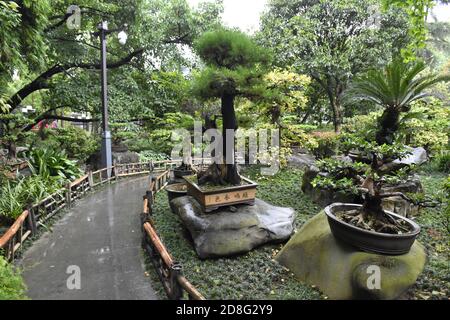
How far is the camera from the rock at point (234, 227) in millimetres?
5500

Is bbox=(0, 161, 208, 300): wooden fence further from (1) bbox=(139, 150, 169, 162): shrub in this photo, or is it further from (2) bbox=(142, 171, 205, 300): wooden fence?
(1) bbox=(139, 150, 169, 162): shrub

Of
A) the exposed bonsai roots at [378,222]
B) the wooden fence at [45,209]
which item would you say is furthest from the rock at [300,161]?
the exposed bonsai roots at [378,222]

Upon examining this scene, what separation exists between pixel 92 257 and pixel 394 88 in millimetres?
7394

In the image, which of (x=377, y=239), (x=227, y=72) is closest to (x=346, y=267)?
(x=377, y=239)

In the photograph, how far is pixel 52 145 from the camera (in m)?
13.3

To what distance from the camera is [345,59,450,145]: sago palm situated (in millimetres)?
7012

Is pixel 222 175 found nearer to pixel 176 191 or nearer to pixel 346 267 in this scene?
pixel 176 191

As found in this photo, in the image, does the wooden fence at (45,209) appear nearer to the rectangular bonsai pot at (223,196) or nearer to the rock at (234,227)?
the rock at (234,227)

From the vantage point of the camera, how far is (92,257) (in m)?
5.54

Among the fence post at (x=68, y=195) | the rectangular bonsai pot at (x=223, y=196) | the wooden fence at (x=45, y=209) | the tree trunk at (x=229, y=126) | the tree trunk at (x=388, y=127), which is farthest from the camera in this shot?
the fence post at (x=68, y=195)
